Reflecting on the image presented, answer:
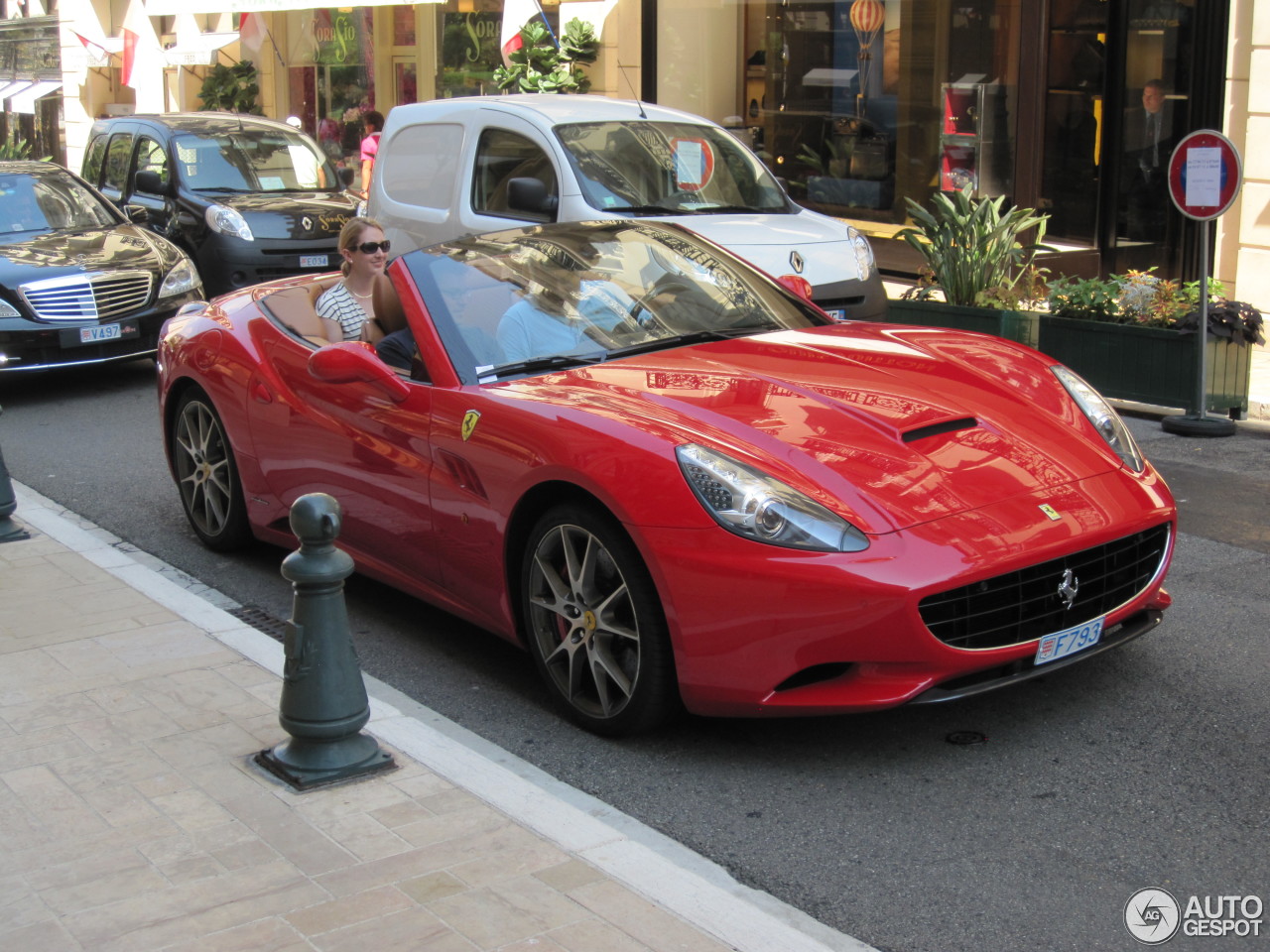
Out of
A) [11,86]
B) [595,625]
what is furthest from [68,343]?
[11,86]

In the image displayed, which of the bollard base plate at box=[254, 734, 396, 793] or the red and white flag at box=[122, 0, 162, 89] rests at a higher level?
the red and white flag at box=[122, 0, 162, 89]

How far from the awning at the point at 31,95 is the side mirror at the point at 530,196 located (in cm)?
2687

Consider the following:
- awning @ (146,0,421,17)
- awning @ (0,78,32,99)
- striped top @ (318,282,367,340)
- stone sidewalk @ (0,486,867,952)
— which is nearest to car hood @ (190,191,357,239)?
awning @ (146,0,421,17)

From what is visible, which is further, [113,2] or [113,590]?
[113,2]

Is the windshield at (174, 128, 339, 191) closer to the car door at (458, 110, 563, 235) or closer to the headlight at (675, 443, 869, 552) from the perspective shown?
the car door at (458, 110, 563, 235)

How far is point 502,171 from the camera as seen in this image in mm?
10289

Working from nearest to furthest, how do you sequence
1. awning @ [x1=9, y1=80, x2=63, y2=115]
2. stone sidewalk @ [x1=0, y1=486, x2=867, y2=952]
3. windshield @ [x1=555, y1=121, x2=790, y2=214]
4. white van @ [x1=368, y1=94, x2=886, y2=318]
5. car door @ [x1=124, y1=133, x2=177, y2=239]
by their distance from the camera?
stone sidewalk @ [x1=0, y1=486, x2=867, y2=952] < white van @ [x1=368, y1=94, x2=886, y2=318] < windshield @ [x1=555, y1=121, x2=790, y2=214] < car door @ [x1=124, y1=133, x2=177, y2=239] < awning @ [x1=9, y1=80, x2=63, y2=115]

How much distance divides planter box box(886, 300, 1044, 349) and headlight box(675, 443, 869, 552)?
6424 mm

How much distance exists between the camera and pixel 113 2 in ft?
106

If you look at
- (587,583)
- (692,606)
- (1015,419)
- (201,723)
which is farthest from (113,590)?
(1015,419)

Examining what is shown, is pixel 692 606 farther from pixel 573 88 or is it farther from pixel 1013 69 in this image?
pixel 573 88

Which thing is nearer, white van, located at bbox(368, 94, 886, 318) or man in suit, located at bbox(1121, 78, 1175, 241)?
white van, located at bbox(368, 94, 886, 318)

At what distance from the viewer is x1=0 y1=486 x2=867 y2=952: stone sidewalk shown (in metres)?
3.31

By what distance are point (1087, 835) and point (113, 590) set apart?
3.99 metres
